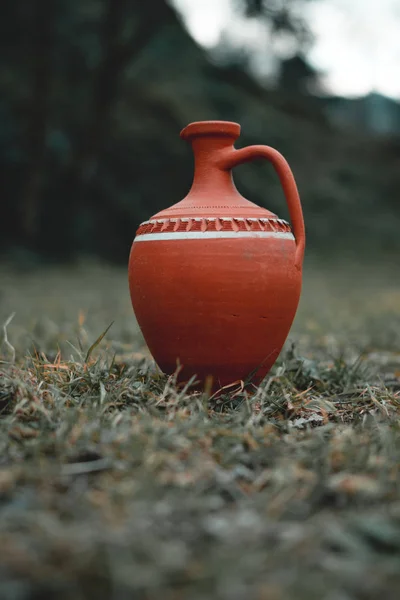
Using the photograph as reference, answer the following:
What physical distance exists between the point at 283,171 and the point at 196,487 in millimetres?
1590

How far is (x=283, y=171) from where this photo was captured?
10.0 feet

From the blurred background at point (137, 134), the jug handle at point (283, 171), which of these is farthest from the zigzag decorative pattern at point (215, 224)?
the blurred background at point (137, 134)

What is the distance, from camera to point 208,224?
9.41ft

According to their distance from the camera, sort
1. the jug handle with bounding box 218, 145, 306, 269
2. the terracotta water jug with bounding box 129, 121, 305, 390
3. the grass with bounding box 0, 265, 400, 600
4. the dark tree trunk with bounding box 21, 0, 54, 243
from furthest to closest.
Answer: the dark tree trunk with bounding box 21, 0, 54, 243, the jug handle with bounding box 218, 145, 306, 269, the terracotta water jug with bounding box 129, 121, 305, 390, the grass with bounding box 0, 265, 400, 600

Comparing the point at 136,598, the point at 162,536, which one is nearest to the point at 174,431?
the point at 162,536

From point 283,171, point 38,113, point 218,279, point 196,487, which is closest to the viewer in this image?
point 196,487

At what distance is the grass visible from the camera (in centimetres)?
150

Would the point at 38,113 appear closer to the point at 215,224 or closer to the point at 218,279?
the point at 215,224

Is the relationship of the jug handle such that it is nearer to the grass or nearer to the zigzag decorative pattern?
the zigzag decorative pattern

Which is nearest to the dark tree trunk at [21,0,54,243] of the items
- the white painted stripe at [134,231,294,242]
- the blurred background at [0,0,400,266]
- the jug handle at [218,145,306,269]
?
the blurred background at [0,0,400,266]

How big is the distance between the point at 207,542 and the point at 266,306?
4.44 feet

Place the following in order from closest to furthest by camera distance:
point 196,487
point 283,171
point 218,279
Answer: point 196,487 < point 218,279 < point 283,171

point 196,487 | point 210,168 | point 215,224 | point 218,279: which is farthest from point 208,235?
point 196,487

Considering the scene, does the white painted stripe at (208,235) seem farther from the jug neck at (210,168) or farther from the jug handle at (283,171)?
the jug neck at (210,168)
